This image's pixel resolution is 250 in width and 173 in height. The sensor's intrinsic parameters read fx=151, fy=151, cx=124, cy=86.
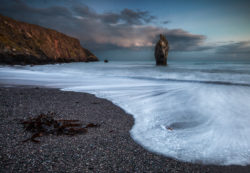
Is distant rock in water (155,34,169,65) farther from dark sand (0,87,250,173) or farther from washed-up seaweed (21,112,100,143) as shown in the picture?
washed-up seaweed (21,112,100,143)

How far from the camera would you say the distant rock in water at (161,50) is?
36719mm

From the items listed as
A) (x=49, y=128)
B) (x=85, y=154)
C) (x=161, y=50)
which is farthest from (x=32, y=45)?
(x=85, y=154)

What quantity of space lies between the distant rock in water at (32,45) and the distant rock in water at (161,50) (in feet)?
102

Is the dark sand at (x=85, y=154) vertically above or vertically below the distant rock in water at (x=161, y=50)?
below

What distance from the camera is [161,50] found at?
36781 millimetres

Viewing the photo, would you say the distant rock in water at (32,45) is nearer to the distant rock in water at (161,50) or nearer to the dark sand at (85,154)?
the distant rock in water at (161,50)

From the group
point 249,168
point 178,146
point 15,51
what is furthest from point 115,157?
point 15,51

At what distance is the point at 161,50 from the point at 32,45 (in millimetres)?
40773

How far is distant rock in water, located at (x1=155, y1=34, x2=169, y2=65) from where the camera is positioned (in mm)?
36719

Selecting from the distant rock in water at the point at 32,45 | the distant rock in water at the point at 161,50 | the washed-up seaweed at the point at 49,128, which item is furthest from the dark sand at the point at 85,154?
the distant rock in water at the point at 161,50

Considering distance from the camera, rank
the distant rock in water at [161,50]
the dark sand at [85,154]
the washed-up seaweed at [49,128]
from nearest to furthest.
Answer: the dark sand at [85,154] < the washed-up seaweed at [49,128] < the distant rock in water at [161,50]

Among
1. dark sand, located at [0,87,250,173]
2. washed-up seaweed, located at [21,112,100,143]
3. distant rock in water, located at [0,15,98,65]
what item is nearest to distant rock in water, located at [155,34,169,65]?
distant rock in water, located at [0,15,98,65]

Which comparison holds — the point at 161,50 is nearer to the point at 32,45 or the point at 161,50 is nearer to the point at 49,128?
the point at 49,128

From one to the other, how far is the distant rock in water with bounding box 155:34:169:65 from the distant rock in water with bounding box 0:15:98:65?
3104 cm
